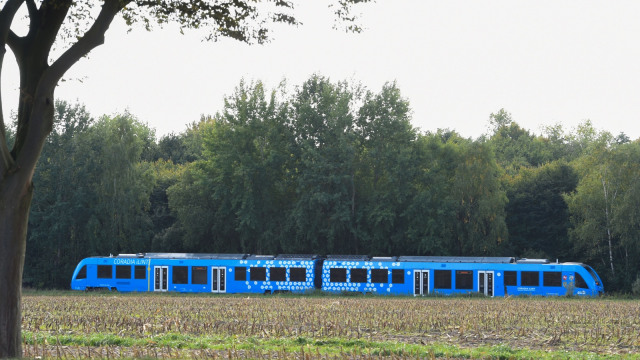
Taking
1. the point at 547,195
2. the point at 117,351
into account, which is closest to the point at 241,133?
the point at 547,195

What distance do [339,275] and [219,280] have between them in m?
8.02

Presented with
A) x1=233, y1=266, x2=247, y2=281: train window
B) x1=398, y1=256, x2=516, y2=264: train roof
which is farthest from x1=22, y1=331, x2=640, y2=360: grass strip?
x1=233, y1=266, x2=247, y2=281: train window

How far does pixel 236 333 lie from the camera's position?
20781mm

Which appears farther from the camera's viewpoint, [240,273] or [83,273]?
[83,273]

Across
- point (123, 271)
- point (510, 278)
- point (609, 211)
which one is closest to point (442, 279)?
point (510, 278)

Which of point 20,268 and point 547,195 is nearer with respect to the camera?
point 20,268

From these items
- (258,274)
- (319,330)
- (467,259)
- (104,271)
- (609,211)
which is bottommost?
(319,330)

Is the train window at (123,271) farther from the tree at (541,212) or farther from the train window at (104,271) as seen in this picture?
the tree at (541,212)

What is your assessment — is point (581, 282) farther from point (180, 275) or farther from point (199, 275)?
point (180, 275)

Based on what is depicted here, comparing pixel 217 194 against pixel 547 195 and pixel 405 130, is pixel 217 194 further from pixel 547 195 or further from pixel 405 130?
pixel 547 195

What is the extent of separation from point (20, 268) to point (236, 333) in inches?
297

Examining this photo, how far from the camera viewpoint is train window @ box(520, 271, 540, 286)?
149 ft

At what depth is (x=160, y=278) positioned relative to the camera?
50938mm

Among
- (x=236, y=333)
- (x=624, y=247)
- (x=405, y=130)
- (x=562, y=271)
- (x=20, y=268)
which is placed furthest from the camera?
(x=405, y=130)
